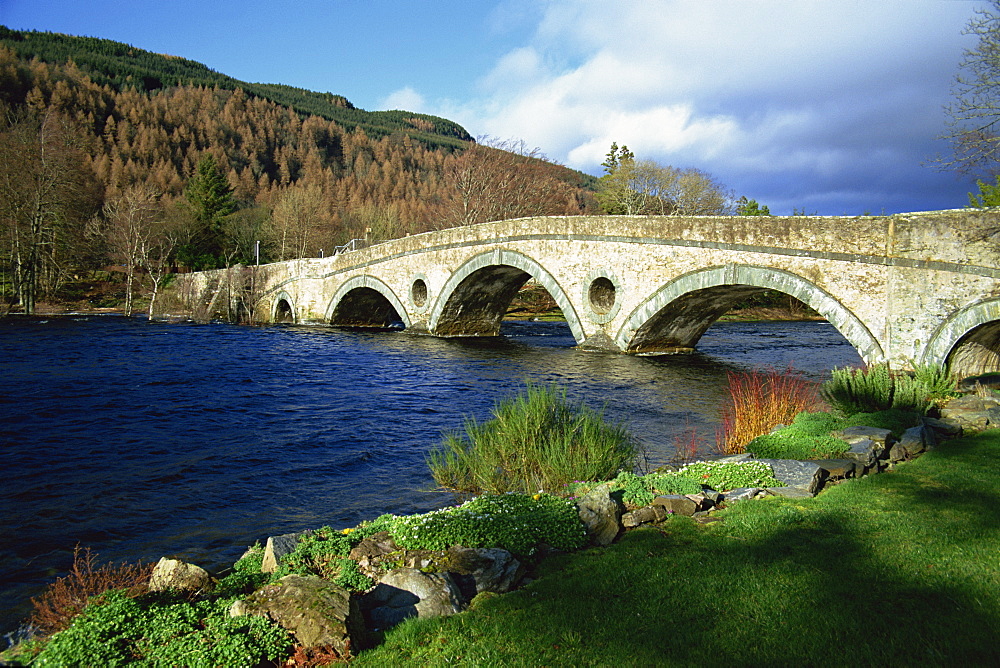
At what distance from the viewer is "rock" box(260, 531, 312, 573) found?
16.0 ft

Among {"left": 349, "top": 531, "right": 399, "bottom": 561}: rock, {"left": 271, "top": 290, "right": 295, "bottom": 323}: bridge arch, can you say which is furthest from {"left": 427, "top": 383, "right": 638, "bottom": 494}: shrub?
{"left": 271, "top": 290, "right": 295, "bottom": 323}: bridge arch

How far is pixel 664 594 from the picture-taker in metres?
3.98

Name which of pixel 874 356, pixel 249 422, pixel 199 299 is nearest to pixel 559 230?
pixel 874 356

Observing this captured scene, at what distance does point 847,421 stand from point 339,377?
41.8 feet

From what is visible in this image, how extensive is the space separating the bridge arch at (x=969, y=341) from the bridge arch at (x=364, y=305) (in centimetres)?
2158

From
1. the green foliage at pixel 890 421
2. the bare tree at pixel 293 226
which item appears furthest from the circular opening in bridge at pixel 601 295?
the bare tree at pixel 293 226

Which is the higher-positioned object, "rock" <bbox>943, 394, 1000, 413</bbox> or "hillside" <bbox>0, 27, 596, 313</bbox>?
"hillside" <bbox>0, 27, 596, 313</bbox>

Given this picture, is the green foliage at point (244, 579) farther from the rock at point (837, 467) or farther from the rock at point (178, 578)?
the rock at point (837, 467)

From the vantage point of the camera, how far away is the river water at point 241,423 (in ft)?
23.1

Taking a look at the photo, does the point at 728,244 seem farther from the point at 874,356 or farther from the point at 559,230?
the point at 559,230

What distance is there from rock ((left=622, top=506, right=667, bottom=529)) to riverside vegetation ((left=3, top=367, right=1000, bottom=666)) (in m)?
0.11

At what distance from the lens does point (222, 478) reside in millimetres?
8773

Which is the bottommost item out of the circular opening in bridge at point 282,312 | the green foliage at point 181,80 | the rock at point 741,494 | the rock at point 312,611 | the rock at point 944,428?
the rock at point 312,611

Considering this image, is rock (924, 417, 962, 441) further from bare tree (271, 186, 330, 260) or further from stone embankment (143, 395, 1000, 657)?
bare tree (271, 186, 330, 260)
